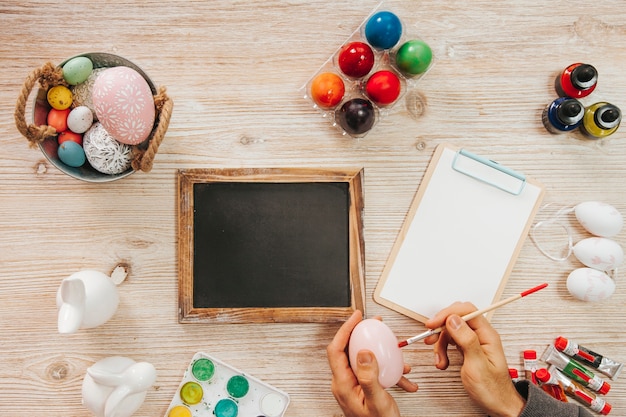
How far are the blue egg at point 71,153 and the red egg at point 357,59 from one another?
47cm

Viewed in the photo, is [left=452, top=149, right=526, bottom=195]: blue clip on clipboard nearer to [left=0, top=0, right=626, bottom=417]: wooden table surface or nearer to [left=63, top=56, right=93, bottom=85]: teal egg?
[left=0, top=0, right=626, bottom=417]: wooden table surface

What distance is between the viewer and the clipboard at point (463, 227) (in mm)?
989

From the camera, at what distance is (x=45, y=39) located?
38.3 inches

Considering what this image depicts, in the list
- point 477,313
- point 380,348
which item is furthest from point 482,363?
point 380,348

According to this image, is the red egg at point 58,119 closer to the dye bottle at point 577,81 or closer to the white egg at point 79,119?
the white egg at point 79,119

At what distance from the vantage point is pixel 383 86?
911mm

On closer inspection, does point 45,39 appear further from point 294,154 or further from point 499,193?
point 499,193

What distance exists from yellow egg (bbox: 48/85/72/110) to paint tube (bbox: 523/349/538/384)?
Answer: 92cm

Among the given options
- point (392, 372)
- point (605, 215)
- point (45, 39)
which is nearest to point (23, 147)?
point (45, 39)

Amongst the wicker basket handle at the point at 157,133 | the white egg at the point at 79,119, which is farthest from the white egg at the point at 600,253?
the white egg at the point at 79,119

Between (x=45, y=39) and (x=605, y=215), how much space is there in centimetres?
108

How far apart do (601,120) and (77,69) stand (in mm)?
901

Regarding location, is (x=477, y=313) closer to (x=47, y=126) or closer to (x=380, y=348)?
(x=380, y=348)

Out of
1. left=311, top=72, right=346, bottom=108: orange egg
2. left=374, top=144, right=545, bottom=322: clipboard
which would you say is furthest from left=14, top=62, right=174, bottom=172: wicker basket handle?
left=374, top=144, right=545, bottom=322: clipboard
